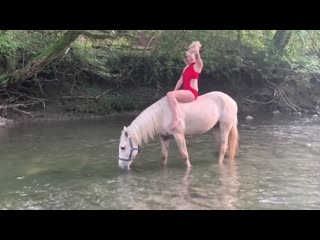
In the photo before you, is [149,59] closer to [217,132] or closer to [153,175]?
[217,132]

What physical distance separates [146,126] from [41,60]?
6592mm

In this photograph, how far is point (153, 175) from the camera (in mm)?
7355

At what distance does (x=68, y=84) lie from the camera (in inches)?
610

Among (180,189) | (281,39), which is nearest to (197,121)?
(180,189)

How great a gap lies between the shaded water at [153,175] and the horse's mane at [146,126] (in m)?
0.61

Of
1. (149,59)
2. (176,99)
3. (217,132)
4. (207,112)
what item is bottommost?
(217,132)

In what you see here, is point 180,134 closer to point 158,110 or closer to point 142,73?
point 158,110

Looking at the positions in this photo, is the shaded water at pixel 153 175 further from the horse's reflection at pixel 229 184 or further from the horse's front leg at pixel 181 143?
the horse's front leg at pixel 181 143

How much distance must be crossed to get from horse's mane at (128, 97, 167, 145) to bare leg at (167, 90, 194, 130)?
0.25 meters

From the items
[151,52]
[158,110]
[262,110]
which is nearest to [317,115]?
[262,110]

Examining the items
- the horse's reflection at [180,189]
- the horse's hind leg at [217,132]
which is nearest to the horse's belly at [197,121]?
the horse's hind leg at [217,132]

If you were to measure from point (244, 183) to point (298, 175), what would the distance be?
44.1 inches

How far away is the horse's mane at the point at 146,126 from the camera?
299 inches

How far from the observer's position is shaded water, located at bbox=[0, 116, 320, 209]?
5.79 metres
